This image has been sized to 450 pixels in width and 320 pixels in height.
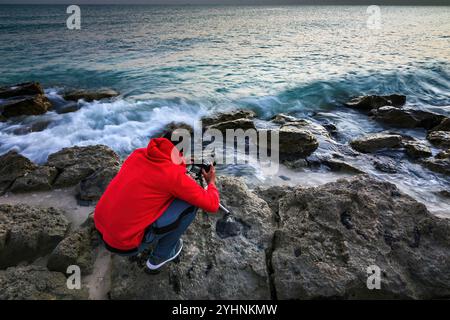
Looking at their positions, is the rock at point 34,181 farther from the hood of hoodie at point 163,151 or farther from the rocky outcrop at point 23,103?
the rocky outcrop at point 23,103

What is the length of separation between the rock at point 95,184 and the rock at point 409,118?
8616 mm

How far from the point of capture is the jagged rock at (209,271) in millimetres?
3492

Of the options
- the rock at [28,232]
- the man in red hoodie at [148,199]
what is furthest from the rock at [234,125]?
the man in red hoodie at [148,199]

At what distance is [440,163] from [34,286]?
309 inches

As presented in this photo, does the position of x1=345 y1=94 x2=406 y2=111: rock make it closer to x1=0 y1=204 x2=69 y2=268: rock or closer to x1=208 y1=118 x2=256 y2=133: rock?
x1=208 y1=118 x2=256 y2=133: rock

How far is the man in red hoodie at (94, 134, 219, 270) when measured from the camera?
2885 mm

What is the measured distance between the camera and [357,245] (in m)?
3.91

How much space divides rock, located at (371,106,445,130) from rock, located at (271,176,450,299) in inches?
253

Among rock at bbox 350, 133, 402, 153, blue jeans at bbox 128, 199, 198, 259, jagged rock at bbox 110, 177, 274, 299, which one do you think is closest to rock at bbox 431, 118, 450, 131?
rock at bbox 350, 133, 402, 153

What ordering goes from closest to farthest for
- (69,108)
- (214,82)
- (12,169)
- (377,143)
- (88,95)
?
(12,169) → (377,143) → (69,108) → (88,95) → (214,82)

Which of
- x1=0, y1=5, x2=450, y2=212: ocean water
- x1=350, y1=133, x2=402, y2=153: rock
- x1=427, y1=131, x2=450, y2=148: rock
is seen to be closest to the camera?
x1=350, y1=133, x2=402, y2=153: rock

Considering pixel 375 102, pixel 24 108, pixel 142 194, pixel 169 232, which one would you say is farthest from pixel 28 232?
pixel 375 102

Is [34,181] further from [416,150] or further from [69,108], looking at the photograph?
[416,150]
